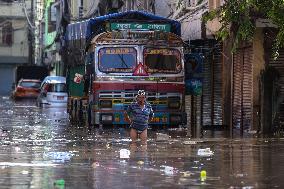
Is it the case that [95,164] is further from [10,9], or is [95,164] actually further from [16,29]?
[16,29]

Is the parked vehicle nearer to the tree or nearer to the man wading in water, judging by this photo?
the man wading in water

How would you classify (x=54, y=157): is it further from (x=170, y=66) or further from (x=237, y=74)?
(x=237, y=74)

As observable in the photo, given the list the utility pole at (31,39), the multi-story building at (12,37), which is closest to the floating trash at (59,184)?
the utility pole at (31,39)

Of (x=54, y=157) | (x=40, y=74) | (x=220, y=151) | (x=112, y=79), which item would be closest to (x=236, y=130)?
(x=112, y=79)

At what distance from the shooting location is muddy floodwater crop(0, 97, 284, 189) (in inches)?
520

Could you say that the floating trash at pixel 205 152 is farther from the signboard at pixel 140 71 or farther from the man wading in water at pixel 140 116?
the signboard at pixel 140 71

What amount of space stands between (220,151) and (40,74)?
55.6 m

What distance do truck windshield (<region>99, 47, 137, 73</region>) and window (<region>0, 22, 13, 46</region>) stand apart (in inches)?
2706

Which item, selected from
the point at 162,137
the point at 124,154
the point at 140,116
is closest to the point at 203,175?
the point at 124,154

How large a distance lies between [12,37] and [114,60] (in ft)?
227

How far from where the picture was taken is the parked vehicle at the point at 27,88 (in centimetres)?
6656

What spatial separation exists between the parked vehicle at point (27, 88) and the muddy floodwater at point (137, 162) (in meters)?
41.0

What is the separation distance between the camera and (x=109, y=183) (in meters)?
13.0

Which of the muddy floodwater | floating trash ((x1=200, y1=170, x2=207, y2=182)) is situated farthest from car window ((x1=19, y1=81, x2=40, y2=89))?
floating trash ((x1=200, y1=170, x2=207, y2=182))
